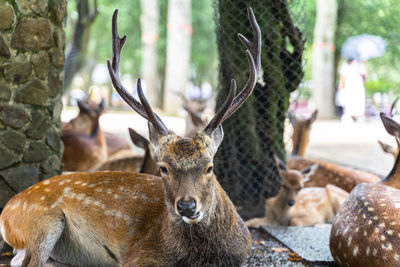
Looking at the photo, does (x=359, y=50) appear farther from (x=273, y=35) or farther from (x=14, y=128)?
(x=14, y=128)

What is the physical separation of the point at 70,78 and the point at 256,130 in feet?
19.7

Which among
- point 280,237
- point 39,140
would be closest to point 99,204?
point 39,140

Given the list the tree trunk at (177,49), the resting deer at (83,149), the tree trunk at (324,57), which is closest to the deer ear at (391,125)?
the resting deer at (83,149)

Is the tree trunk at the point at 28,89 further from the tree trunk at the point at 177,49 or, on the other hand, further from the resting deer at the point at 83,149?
the tree trunk at the point at 177,49

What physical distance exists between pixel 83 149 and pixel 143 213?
12.7ft

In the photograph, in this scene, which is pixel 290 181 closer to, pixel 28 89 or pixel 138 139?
pixel 138 139

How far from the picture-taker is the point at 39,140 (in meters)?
4.38

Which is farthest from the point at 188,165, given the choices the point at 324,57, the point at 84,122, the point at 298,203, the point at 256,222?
the point at 324,57

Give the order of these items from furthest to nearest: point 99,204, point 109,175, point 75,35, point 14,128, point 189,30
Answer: point 189,30 < point 75,35 < point 14,128 < point 109,175 < point 99,204

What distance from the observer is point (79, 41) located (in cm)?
1020

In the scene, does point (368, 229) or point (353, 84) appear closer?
point (368, 229)

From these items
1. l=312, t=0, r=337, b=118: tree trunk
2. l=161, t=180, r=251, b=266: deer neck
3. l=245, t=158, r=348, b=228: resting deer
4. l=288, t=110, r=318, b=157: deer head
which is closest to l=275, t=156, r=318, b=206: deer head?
l=245, t=158, r=348, b=228: resting deer

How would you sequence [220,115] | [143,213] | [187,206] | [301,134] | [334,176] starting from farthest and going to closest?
[301,134], [334,176], [143,213], [220,115], [187,206]

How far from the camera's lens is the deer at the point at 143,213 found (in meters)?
2.92
